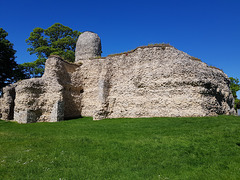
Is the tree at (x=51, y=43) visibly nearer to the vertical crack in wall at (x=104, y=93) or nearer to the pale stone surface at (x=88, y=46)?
the pale stone surface at (x=88, y=46)

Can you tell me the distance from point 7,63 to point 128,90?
2014 centimetres

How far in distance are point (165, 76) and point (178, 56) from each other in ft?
7.22

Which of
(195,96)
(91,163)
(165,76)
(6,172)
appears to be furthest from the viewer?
(165,76)

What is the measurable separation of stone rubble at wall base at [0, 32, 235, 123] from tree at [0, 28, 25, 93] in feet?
24.1

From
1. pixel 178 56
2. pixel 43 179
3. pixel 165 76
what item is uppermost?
pixel 178 56

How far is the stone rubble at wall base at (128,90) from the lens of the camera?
1552 cm

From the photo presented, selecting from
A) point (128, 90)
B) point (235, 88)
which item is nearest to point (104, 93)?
point (128, 90)

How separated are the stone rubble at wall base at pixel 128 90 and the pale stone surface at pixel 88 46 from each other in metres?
4.06

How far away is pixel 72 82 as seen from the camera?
22.2 metres

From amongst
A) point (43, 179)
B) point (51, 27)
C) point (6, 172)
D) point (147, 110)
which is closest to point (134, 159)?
point (43, 179)

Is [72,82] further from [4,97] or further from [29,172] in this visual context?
[29,172]

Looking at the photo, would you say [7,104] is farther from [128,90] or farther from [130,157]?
[130,157]

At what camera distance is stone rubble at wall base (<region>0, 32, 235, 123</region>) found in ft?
50.9

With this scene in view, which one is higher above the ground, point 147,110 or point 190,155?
point 147,110
